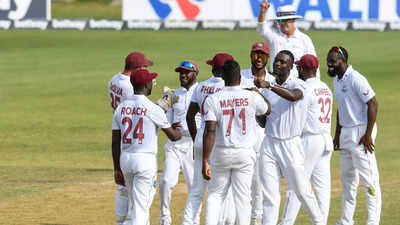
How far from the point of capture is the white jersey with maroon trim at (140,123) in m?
10.7

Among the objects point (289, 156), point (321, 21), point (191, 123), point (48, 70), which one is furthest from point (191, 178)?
point (321, 21)

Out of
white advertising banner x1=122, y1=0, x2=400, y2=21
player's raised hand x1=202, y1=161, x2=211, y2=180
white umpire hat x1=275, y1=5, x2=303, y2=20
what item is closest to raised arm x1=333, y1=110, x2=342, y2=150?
player's raised hand x1=202, y1=161, x2=211, y2=180

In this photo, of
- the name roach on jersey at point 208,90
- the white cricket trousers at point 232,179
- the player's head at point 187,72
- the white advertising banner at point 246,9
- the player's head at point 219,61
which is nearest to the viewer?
the white cricket trousers at point 232,179

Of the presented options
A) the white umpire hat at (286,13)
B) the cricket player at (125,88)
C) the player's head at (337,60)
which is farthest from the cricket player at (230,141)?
the white umpire hat at (286,13)

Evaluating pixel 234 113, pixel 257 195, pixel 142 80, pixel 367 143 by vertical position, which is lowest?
pixel 257 195

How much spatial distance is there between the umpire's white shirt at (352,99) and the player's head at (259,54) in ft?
3.37

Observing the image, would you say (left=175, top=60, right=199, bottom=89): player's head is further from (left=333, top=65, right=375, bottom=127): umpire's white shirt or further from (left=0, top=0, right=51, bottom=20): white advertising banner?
(left=0, top=0, right=51, bottom=20): white advertising banner

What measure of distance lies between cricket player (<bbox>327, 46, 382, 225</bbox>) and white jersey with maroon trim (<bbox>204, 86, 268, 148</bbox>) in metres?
1.78

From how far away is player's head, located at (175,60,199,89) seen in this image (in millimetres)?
12531

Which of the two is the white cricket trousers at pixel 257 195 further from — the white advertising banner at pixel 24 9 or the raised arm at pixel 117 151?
the white advertising banner at pixel 24 9

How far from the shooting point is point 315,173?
480 inches

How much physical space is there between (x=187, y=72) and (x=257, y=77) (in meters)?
0.95

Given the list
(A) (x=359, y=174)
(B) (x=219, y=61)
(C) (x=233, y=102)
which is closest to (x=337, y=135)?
(A) (x=359, y=174)

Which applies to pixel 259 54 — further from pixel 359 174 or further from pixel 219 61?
pixel 359 174
